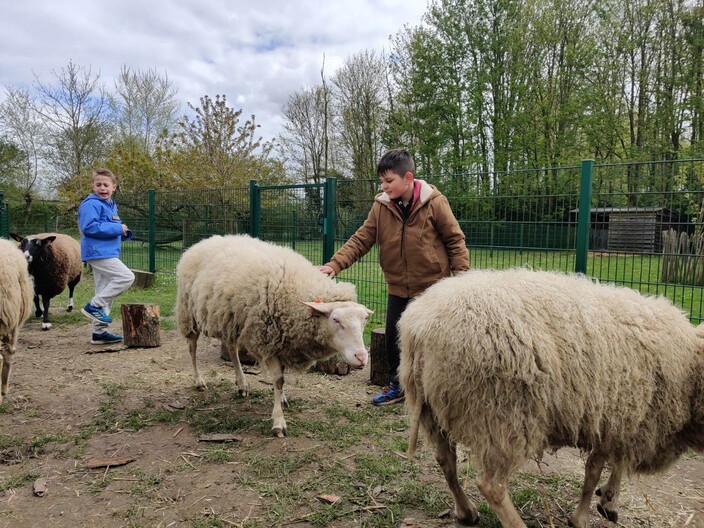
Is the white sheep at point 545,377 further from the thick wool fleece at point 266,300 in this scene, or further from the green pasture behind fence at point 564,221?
the green pasture behind fence at point 564,221

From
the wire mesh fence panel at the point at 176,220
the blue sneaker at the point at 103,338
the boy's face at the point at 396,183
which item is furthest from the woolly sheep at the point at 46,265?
the boy's face at the point at 396,183

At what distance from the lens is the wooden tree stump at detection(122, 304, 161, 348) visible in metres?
6.00

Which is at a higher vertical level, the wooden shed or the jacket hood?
the jacket hood

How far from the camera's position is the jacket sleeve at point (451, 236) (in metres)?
3.63

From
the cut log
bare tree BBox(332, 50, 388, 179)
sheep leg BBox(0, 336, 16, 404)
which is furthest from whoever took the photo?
bare tree BBox(332, 50, 388, 179)

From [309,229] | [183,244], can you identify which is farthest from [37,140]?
[309,229]

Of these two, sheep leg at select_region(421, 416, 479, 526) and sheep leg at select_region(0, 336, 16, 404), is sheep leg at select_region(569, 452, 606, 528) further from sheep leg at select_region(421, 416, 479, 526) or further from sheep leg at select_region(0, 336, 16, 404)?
sheep leg at select_region(0, 336, 16, 404)

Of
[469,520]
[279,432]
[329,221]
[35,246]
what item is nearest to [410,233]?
[279,432]

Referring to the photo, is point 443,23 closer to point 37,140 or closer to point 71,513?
point 37,140

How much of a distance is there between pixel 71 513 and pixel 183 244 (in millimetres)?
8559

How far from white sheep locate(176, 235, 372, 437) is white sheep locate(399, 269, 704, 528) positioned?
1216mm

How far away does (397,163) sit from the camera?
11.6 feet

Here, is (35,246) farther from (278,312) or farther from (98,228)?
(278,312)

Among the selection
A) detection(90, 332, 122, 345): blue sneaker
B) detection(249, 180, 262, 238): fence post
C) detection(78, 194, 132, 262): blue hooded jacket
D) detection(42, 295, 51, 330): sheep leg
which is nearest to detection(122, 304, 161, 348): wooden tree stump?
detection(90, 332, 122, 345): blue sneaker
